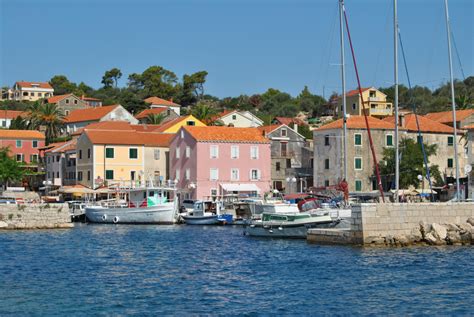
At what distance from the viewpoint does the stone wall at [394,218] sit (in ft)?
139

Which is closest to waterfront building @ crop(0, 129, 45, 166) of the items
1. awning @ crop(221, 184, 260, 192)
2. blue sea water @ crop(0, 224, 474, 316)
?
awning @ crop(221, 184, 260, 192)

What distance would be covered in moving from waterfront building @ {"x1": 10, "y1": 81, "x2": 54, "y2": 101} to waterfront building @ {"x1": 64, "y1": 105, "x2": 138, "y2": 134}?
→ 56.6 metres

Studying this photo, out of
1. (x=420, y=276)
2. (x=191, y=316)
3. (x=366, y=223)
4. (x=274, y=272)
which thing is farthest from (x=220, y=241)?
(x=191, y=316)

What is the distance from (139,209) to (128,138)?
16124 mm

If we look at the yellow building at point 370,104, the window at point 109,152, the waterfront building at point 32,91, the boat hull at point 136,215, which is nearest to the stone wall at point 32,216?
the boat hull at point 136,215

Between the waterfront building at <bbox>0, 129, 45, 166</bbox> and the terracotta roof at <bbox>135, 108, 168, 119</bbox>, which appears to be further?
the terracotta roof at <bbox>135, 108, 168, 119</bbox>

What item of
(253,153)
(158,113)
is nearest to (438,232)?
(253,153)

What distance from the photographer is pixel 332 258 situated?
128 feet

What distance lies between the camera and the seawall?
42.3 m

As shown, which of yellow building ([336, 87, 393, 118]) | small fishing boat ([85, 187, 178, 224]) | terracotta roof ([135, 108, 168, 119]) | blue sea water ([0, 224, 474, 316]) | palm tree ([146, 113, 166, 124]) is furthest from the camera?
terracotta roof ([135, 108, 168, 119])

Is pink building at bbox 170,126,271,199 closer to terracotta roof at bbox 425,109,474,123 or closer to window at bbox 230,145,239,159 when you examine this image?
window at bbox 230,145,239,159

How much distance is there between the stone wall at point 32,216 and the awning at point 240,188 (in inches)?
821

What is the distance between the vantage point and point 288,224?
5081 cm

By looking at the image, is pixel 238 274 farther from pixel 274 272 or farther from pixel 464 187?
pixel 464 187
